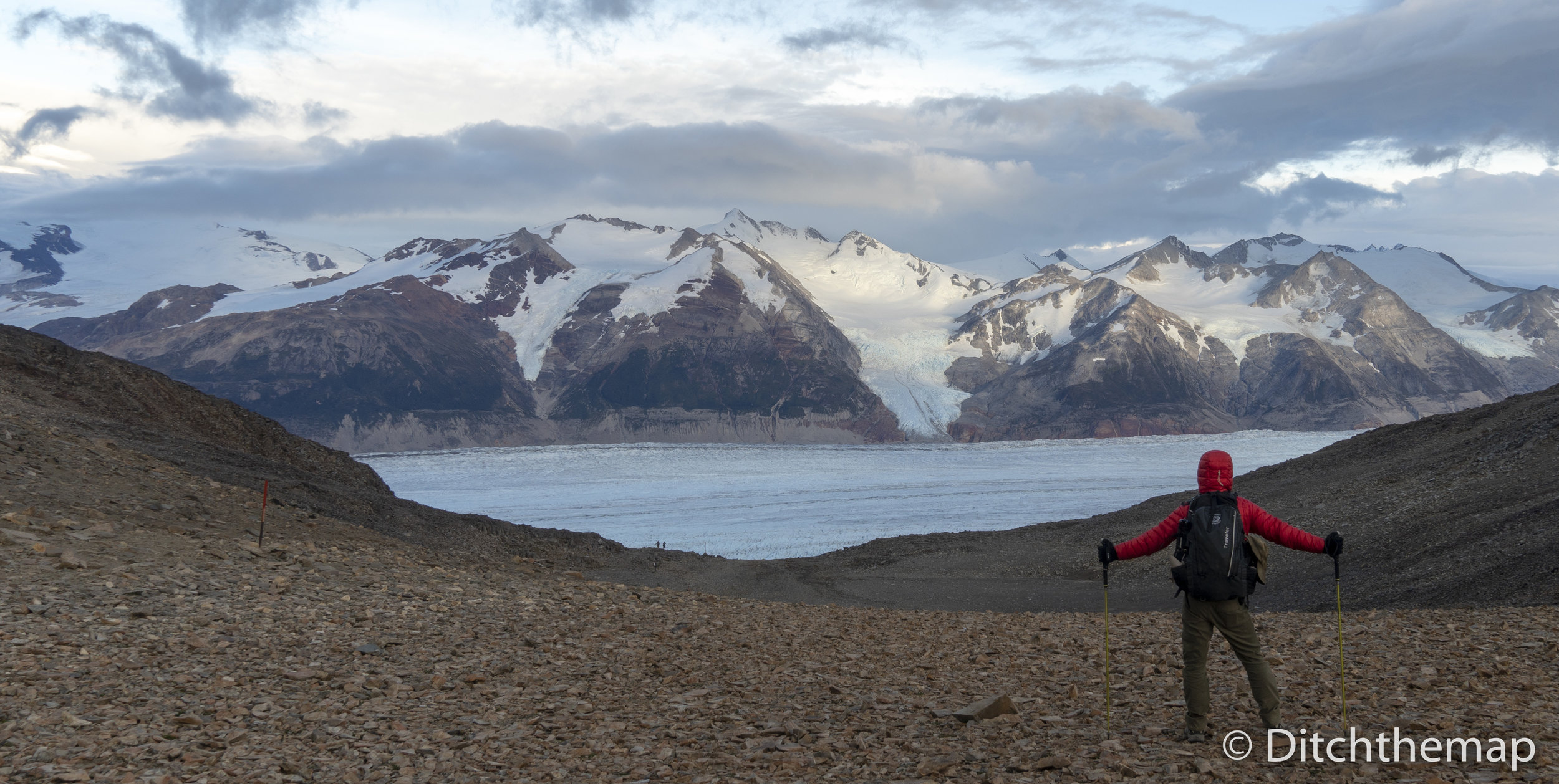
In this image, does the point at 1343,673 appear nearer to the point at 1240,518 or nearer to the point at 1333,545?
the point at 1333,545

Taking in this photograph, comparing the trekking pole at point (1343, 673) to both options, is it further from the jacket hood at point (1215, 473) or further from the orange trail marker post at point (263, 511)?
the orange trail marker post at point (263, 511)

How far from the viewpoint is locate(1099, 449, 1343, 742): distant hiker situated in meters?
7.88

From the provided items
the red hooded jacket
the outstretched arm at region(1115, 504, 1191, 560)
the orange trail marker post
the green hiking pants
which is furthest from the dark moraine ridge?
the green hiking pants

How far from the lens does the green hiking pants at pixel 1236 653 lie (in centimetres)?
785

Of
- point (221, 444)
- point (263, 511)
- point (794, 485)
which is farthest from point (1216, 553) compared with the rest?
point (794, 485)

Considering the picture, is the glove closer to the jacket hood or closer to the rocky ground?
the jacket hood

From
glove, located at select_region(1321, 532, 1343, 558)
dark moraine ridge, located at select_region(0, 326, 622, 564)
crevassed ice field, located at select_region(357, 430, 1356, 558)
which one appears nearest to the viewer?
glove, located at select_region(1321, 532, 1343, 558)

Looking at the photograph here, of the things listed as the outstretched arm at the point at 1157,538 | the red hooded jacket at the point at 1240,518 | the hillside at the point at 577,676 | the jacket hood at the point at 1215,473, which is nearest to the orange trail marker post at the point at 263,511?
the hillside at the point at 577,676

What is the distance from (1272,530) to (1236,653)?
99cm

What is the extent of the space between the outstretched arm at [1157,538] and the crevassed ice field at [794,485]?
3238cm

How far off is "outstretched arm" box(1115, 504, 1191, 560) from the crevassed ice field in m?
32.4

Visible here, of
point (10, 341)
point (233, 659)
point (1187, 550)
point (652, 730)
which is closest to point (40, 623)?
point (233, 659)

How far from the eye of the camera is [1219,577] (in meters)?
7.92

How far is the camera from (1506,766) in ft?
22.1
